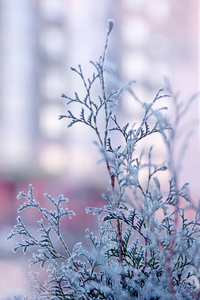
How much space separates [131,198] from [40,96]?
71.1ft

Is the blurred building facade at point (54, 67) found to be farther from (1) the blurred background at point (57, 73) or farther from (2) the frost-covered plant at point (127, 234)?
(2) the frost-covered plant at point (127, 234)

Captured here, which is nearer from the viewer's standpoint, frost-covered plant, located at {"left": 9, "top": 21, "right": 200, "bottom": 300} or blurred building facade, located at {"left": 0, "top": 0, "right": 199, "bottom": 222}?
frost-covered plant, located at {"left": 9, "top": 21, "right": 200, "bottom": 300}

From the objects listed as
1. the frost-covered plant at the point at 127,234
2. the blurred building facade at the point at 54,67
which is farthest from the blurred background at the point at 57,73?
the frost-covered plant at the point at 127,234

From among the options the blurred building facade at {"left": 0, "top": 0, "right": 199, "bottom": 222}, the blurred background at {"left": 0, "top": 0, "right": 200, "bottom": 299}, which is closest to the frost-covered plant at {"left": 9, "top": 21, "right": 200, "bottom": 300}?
the blurred background at {"left": 0, "top": 0, "right": 200, "bottom": 299}

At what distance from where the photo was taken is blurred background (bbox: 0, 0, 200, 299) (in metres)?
21.4

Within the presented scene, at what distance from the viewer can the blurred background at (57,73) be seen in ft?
70.1

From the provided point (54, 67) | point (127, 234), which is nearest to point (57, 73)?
point (54, 67)

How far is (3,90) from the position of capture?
69.9ft

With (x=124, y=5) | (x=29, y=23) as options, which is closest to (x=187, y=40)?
(x=124, y=5)

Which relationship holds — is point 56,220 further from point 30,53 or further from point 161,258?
point 30,53

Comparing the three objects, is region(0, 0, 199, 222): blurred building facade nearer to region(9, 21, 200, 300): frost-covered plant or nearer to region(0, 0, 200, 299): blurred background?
region(0, 0, 200, 299): blurred background

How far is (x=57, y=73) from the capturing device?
2264cm

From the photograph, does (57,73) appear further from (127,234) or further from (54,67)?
(127,234)

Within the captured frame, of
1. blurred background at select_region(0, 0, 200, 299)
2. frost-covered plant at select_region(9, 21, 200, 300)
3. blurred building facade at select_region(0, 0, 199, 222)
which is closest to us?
frost-covered plant at select_region(9, 21, 200, 300)
